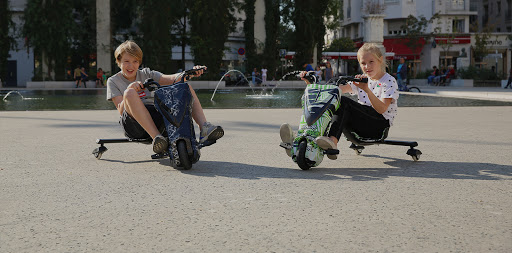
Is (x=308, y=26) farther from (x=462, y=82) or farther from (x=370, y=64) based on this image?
(x=370, y=64)

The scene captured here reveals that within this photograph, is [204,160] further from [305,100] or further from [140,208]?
[140,208]

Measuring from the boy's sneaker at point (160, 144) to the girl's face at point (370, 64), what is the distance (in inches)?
75.6

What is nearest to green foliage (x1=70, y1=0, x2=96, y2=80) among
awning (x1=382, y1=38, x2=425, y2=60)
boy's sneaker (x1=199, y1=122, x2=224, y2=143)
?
awning (x1=382, y1=38, x2=425, y2=60)

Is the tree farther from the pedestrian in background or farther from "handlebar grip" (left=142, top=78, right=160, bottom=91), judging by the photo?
"handlebar grip" (left=142, top=78, right=160, bottom=91)

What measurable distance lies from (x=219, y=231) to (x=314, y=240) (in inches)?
20.5

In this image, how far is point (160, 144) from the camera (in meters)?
5.52

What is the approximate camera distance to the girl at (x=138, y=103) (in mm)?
5730

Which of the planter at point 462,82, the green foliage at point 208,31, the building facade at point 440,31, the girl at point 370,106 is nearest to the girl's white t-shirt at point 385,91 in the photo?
the girl at point 370,106

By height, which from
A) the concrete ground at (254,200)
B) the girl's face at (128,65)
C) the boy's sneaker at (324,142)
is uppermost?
the girl's face at (128,65)

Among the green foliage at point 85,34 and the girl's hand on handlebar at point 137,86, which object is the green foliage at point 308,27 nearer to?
the green foliage at point 85,34

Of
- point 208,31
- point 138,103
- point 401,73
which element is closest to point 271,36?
point 208,31

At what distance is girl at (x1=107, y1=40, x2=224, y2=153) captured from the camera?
573cm

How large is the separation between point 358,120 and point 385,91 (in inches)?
14.5

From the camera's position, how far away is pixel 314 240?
3.21 m
